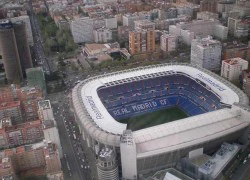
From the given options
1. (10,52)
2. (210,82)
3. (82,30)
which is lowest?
(210,82)

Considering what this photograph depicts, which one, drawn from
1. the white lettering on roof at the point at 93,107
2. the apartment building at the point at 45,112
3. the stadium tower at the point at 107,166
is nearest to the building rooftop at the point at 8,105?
the apartment building at the point at 45,112

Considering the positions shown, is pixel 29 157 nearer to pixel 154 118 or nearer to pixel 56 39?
pixel 154 118

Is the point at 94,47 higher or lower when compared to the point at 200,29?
lower

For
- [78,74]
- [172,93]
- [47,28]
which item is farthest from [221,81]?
[47,28]

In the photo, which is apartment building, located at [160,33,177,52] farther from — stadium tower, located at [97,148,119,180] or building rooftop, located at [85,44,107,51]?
stadium tower, located at [97,148,119,180]

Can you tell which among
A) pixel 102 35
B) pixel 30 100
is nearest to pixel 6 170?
pixel 30 100

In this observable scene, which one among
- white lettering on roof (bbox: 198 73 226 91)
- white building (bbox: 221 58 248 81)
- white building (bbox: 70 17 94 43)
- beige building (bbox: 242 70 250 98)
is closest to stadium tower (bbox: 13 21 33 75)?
white building (bbox: 70 17 94 43)
